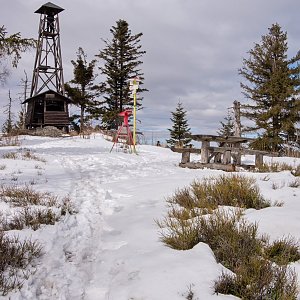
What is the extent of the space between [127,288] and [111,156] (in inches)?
401

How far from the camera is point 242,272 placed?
246 cm

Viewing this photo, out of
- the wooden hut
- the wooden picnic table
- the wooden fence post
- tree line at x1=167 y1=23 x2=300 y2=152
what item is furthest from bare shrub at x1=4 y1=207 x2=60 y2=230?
the wooden hut

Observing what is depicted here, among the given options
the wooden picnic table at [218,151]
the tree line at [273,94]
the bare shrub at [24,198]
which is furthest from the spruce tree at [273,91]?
the bare shrub at [24,198]

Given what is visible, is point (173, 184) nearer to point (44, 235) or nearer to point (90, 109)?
point (44, 235)

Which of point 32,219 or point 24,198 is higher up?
point 24,198

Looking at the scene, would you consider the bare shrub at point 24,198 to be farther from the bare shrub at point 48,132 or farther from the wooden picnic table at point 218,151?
the bare shrub at point 48,132

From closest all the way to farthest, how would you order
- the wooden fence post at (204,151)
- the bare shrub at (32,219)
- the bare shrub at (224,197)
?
1. the bare shrub at (32,219)
2. the bare shrub at (224,197)
3. the wooden fence post at (204,151)

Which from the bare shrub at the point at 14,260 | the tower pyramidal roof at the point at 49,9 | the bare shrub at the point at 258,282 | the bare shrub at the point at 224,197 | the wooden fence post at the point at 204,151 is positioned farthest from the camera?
the tower pyramidal roof at the point at 49,9

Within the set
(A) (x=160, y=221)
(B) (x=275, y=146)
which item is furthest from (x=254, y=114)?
(A) (x=160, y=221)

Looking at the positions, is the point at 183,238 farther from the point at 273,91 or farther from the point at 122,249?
the point at 273,91

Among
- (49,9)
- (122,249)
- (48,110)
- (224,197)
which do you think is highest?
(49,9)

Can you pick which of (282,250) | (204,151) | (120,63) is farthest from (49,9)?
(282,250)

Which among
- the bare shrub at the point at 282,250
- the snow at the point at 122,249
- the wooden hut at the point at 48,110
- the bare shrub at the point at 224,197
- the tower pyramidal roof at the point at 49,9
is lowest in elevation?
the snow at the point at 122,249

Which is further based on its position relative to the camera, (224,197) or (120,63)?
(120,63)
